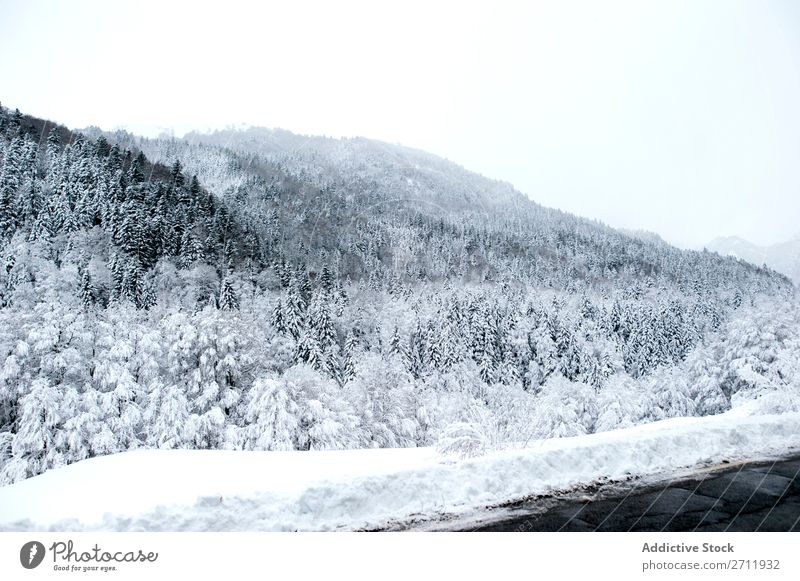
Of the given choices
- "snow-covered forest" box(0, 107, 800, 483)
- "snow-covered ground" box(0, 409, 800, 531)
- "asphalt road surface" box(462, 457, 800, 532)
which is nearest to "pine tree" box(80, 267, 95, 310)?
"snow-covered forest" box(0, 107, 800, 483)

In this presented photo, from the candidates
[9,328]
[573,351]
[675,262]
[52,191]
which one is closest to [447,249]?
[675,262]

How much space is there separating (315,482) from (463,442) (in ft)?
8.74

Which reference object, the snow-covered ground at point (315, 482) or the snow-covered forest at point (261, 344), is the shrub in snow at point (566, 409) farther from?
the snow-covered ground at point (315, 482)

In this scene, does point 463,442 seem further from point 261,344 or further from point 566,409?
point 566,409

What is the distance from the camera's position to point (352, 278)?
117 m

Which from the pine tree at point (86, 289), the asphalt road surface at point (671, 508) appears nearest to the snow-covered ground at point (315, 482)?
the asphalt road surface at point (671, 508)

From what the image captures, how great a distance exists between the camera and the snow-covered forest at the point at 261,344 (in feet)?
70.7

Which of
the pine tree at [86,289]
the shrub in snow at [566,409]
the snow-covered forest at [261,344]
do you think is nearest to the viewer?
the snow-covered forest at [261,344]

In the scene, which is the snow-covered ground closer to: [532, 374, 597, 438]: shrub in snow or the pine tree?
[532, 374, 597, 438]: shrub in snow

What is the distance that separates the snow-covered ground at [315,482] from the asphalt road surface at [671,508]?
44 cm

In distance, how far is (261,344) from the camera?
31.1 m

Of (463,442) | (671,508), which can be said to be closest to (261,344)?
(463,442)

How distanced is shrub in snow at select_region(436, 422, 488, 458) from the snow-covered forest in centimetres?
4
